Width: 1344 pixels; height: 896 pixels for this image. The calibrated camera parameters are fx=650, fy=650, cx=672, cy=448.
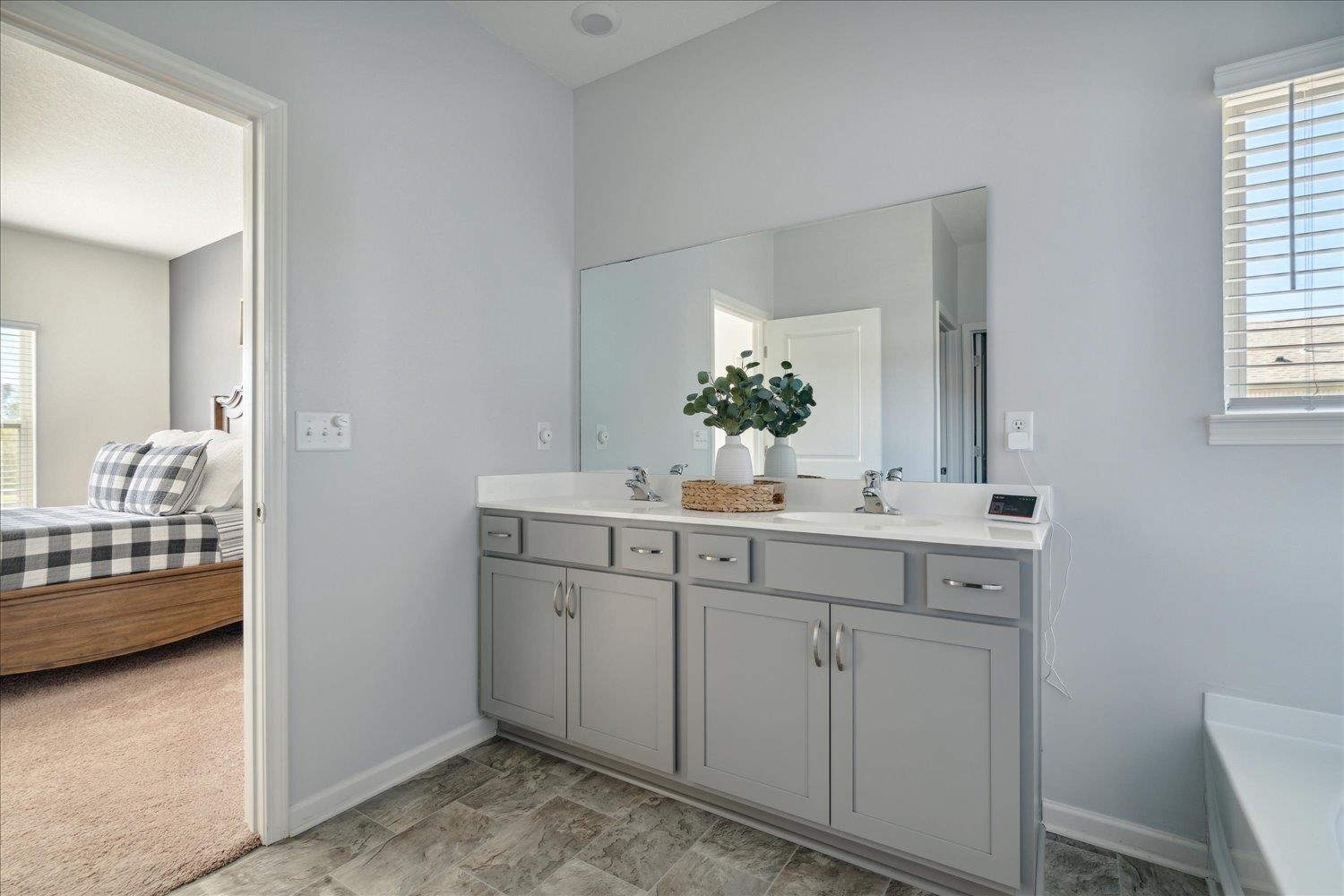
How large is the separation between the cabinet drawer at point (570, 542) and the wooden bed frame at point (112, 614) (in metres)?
2.34

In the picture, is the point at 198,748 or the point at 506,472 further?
the point at 506,472

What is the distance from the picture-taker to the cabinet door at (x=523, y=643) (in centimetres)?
218

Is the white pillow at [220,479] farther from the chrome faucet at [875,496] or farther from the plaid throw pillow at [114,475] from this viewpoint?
the chrome faucet at [875,496]

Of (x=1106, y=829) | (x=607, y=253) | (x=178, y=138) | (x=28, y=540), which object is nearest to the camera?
(x=1106, y=829)

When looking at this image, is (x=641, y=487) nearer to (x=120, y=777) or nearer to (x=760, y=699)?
(x=760, y=699)

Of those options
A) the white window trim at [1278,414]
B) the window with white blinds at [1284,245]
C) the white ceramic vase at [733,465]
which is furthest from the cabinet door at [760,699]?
the window with white blinds at [1284,245]

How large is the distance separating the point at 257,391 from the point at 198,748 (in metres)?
1.48

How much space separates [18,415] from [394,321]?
15.9ft

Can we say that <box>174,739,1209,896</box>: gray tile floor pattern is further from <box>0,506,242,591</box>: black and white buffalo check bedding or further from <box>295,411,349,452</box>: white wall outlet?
<box>0,506,242,591</box>: black and white buffalo check bedding

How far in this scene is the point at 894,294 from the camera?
6.81ft

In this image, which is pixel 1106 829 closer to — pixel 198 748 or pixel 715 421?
pixel 715 421

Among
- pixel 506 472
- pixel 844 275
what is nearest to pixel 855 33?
pixel 844 275

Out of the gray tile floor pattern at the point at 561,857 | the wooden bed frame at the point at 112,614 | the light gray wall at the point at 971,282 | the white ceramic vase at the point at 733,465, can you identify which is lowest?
the gray tile floor pattern at the point at 561,857

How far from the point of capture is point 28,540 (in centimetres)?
295
